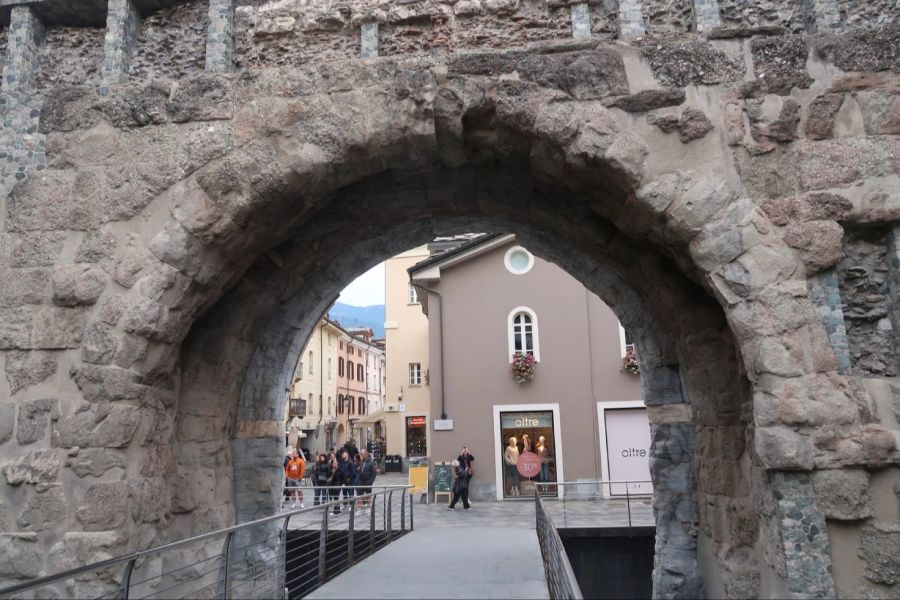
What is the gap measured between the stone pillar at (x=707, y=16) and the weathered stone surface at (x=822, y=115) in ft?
2.47

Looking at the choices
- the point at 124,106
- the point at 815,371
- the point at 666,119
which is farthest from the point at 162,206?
the point at 815,371

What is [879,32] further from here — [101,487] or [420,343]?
[420,343]

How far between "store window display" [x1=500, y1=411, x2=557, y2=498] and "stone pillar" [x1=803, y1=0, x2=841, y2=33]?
10826 mm

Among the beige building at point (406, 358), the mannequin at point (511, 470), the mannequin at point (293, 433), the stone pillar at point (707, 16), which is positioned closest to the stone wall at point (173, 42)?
the stone pillar at point (707, 16)

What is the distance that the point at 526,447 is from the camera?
567 inches

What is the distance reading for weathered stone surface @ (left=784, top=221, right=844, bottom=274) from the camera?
3600 millimetres

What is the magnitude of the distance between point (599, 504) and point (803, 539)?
941cm

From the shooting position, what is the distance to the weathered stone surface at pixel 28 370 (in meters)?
3.91

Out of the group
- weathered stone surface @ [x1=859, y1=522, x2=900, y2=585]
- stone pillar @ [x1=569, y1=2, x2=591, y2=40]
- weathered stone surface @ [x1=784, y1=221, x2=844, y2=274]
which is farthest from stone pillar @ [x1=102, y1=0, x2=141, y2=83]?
weathered stone surface @ [x1=859, y1=522, x2=900, y2=585]

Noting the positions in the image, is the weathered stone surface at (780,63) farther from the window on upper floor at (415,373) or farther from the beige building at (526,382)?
the window on upper floor at (415,373)

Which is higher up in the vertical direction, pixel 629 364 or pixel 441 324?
pixel 441 324

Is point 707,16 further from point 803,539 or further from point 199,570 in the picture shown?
point 199,570

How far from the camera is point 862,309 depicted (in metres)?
3.69

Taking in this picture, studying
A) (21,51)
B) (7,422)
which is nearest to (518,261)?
(21,51)
